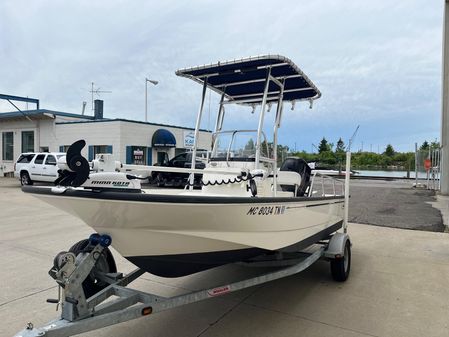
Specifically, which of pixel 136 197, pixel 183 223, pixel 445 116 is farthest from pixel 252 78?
pixel 445 116

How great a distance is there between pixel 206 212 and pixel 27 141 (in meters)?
26.2

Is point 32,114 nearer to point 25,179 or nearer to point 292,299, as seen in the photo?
point 25,179

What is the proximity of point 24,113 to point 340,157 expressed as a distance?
23.4 meters

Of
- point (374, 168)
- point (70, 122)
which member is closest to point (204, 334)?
point (70, 122)

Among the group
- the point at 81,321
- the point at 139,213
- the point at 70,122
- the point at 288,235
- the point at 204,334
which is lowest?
the point at 204,334

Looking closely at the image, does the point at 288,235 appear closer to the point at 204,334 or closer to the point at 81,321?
the point at 204,334

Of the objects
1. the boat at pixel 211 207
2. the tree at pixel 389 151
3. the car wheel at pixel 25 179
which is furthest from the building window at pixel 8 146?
the tree at pixel 389 151

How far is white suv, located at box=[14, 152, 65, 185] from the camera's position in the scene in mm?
17781

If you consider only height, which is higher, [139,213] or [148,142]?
[148,142]

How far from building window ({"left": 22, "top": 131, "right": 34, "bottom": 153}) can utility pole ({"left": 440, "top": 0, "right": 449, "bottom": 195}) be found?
953 inches

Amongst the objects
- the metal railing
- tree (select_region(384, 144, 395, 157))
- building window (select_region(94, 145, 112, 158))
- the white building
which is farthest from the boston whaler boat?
tree (select_region(384, 144, 395, 157))

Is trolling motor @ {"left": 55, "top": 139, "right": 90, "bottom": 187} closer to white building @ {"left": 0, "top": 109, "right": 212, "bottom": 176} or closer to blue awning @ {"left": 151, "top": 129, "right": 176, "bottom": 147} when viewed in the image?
white building @ {"left": 0, "top": 109, "right": 212, "bottom": 176}

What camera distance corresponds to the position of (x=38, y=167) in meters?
18.2

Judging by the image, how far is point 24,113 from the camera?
80.0ft
